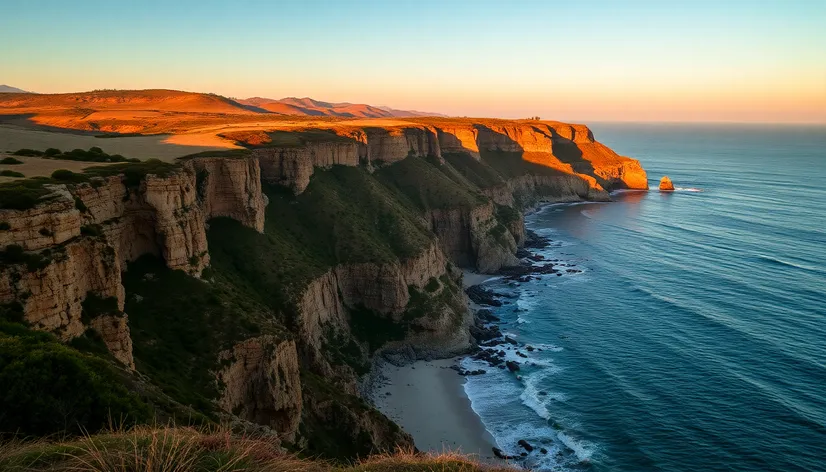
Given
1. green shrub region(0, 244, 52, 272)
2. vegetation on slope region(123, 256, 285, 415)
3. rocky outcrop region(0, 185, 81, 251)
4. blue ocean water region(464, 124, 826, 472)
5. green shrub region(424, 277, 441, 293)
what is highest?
rocky outcrop region(0, 185, 81, 251)

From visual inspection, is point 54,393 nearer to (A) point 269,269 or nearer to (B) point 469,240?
(A) point 269,269

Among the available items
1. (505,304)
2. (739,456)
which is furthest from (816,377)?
(505,304)

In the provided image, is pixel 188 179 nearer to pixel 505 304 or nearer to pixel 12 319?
pixel 12 319

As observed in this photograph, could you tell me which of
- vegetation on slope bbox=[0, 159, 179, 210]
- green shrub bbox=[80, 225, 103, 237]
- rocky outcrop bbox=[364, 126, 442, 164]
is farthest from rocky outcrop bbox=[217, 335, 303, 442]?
rocky outcrop bbox=[364, 126, 442, 164]

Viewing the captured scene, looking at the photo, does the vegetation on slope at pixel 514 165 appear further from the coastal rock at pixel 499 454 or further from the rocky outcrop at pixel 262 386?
the rocky outcrop at pixel 262 386

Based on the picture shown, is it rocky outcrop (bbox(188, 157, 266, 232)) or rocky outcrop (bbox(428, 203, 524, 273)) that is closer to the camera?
rocky outcrop (bbox(188, 157, 266, 232))

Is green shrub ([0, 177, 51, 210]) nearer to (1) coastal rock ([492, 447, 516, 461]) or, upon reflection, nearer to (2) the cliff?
(2) the cliff

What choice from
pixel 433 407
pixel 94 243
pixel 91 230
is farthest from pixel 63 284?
pixel 433 407
